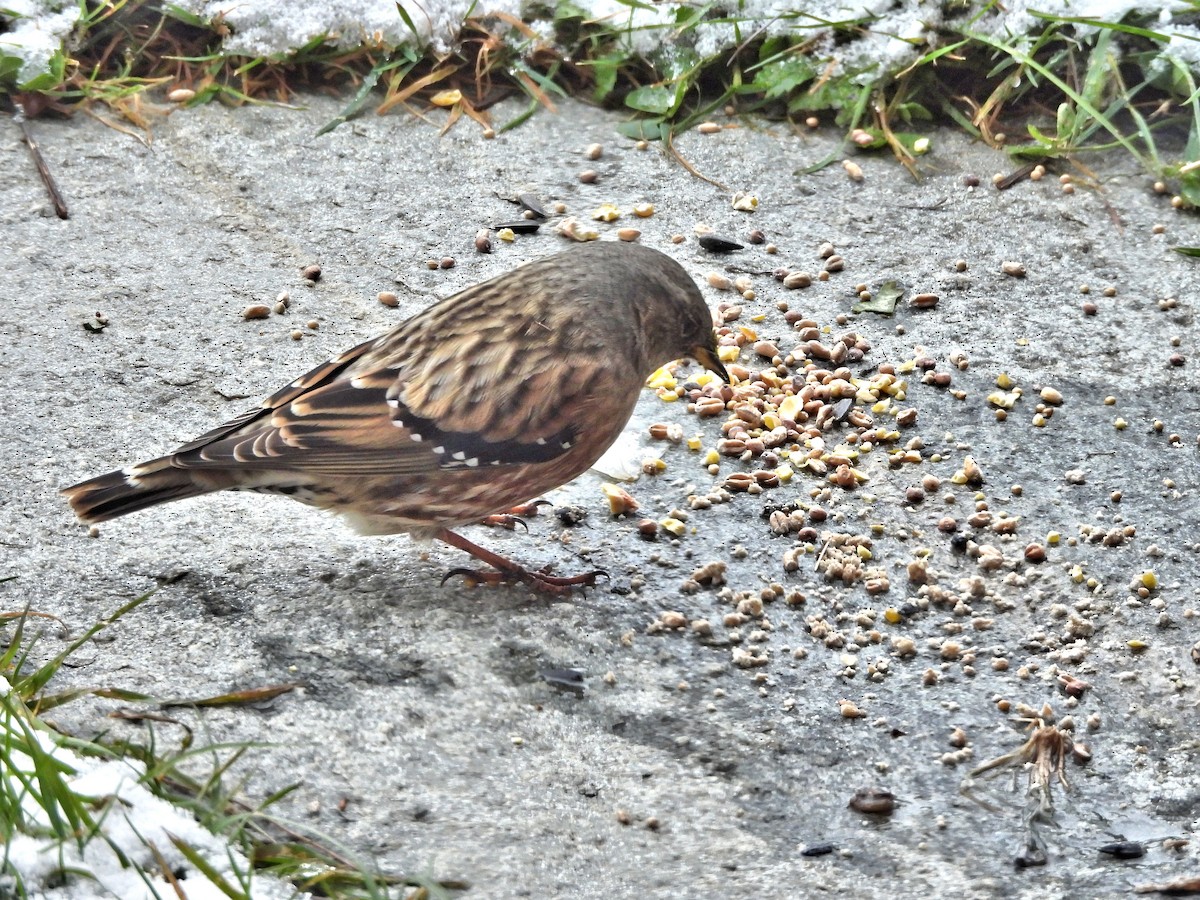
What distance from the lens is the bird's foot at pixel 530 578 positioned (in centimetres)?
406

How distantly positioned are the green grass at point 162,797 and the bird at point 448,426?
2.37 ft

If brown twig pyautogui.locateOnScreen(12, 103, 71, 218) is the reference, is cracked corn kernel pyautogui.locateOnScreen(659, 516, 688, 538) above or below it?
below

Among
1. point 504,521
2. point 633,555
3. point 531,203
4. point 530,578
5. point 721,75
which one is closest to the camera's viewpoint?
point 530,578

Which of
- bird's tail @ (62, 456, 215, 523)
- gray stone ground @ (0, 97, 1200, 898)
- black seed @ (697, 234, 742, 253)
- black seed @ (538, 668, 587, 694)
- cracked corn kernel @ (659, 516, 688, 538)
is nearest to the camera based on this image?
gray stone ground @ (0, 97, 1200, 898)

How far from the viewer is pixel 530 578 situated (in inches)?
160

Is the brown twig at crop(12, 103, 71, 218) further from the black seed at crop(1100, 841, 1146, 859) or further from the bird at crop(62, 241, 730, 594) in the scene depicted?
the black seed at crop(1100, 841, 1146, 859)

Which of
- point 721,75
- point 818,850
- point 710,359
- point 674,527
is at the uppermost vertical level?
point 721,75

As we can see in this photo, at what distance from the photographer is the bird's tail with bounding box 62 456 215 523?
3.84 meters

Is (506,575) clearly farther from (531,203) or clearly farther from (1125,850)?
(531,203)

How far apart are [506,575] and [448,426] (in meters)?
0.50

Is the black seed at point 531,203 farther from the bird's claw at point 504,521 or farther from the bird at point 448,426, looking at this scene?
the bird's claw at point 504,521

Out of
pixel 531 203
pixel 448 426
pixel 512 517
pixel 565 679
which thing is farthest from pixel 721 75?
pixel 565 679

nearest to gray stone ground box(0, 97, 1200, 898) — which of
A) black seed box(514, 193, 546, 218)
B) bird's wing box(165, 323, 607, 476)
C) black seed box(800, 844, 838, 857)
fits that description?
black seed box(800, 844, 838, 857)

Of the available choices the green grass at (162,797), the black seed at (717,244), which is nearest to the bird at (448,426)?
the green grass at (162,797)
